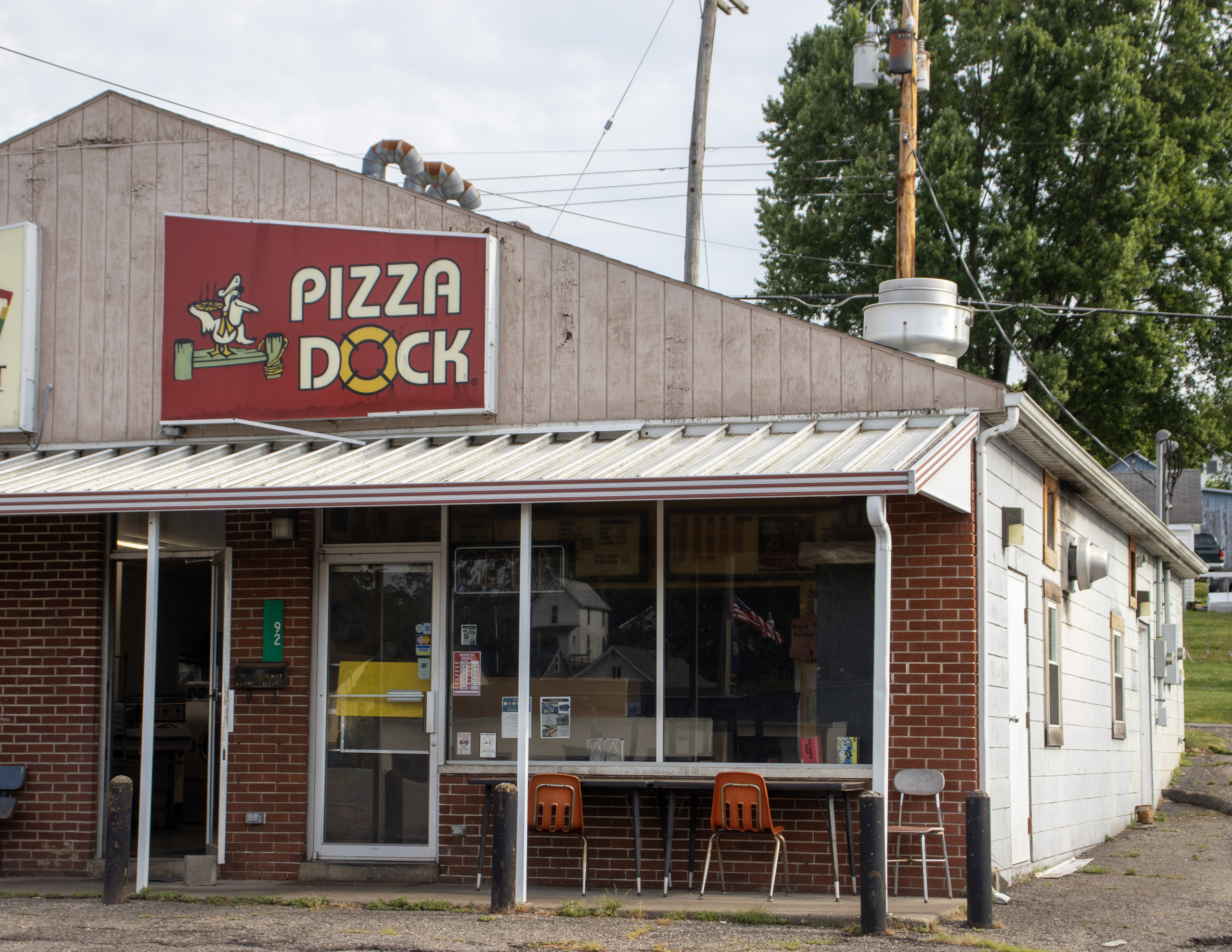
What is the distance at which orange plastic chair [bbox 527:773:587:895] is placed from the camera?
8.67 metres

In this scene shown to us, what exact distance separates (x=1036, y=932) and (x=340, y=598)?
5.38 metres

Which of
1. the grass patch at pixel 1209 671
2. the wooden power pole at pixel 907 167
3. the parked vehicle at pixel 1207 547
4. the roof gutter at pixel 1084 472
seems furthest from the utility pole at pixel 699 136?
the parked vehicle at pixel 1207 547

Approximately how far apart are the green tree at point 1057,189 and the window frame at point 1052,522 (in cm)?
1345

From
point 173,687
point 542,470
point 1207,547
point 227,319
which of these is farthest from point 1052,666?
point 1207,547

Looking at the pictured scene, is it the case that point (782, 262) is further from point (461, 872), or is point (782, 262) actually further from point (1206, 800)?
point (461, 872)

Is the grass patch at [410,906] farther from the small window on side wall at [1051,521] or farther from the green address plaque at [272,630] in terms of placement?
the small window on side wall at [1051,521]

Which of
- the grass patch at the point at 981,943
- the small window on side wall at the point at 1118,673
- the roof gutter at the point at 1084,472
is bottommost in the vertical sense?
the grass patch at the point at 981,943

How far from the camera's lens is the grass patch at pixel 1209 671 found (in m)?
29.9

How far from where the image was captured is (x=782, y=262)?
2731cm

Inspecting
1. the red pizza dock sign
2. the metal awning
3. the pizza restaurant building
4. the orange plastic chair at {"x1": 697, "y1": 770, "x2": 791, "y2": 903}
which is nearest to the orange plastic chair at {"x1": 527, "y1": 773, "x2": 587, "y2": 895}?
the pizza restaurant building

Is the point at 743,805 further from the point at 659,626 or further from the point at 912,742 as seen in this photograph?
the point at 659,626

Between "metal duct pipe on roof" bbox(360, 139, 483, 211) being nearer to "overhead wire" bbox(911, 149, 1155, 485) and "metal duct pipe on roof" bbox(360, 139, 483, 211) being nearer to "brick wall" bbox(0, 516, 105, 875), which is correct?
"brick wall" bbox(0, 516, 105, 875)

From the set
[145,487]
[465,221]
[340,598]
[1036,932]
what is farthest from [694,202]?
[1036,932]

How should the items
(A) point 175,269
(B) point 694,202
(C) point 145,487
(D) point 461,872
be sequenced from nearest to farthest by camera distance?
(C) point 145,487, (D) point 461,872, (A) point 175,269, (B) point 694,202
